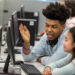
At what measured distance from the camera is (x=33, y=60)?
314 centimetres

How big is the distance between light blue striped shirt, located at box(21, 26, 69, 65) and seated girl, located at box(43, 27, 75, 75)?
0.59 ft

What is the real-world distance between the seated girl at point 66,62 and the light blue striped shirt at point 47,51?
180mm

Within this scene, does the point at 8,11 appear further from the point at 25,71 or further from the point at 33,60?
the point at 25,71

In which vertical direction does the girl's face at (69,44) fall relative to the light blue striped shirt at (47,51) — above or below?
A: above

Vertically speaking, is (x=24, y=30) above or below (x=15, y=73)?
above

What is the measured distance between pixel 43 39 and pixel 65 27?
0.97 feet

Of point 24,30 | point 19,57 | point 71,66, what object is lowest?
point 19,57

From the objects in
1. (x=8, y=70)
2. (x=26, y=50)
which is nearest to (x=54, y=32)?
(x=26, y=50)

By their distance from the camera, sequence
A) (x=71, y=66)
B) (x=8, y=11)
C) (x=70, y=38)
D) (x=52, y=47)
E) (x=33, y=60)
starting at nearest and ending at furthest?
1. (x=70, y=38)
2. (x=71, y=66)
3. (x=52, y=47)
4. (x=33, y=60)
5. (x=8, y=11)

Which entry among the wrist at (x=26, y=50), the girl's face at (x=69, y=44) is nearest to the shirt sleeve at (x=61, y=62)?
the girl's face at (x=69, y=44)

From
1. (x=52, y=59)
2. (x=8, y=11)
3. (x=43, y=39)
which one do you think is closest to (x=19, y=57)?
(x=43, y=39)

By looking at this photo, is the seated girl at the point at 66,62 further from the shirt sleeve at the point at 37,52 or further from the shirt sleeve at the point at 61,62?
the shirt sleeve at the point at 37,52

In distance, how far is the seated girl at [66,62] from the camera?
2043mm

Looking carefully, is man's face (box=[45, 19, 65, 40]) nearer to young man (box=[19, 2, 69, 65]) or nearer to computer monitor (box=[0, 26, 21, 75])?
young man (box=[19, 2, 69, 65])
